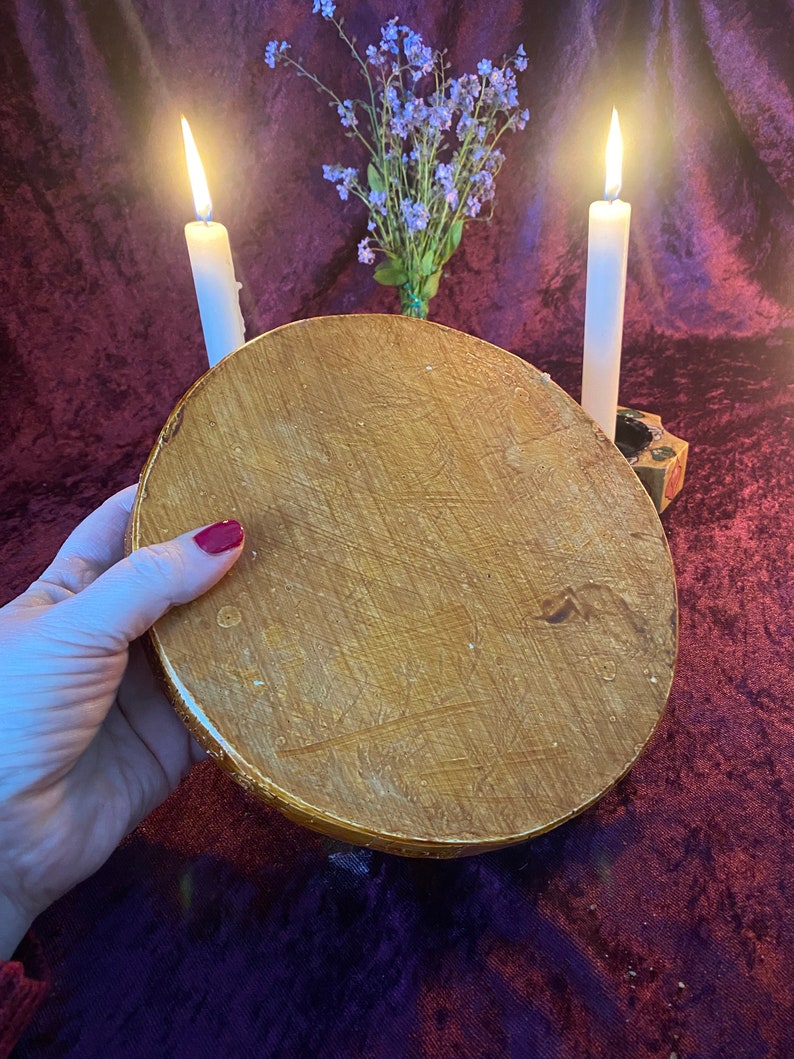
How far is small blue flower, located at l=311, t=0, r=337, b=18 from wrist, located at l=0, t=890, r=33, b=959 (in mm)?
1274

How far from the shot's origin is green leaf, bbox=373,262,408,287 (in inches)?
57.7

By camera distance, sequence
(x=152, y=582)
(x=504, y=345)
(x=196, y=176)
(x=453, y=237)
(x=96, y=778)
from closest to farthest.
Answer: (x=152, y=582)
(x=96, y=778)
(x=196, y=176)
(x=453, y=237)
(x=504, y=345)

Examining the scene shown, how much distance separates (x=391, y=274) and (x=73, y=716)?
937mm

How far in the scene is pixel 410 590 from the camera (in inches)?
31.5

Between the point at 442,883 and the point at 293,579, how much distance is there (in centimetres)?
39

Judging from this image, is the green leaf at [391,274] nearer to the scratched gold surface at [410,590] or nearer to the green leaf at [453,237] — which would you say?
the green leaf at [453,237]

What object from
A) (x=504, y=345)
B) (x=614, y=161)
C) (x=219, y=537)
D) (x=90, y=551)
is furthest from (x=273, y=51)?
(x=219, y=537)

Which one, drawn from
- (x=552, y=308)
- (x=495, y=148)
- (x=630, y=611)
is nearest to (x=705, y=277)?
(x=552, y=308)

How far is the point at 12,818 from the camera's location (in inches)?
31.8

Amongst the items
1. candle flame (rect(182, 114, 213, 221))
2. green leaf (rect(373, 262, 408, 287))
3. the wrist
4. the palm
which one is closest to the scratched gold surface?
the palm

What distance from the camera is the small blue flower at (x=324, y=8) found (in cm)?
136

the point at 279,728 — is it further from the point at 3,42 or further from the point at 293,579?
the point at 3,42

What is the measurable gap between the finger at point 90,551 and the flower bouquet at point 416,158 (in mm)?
629

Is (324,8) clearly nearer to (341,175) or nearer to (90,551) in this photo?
(341,175)
